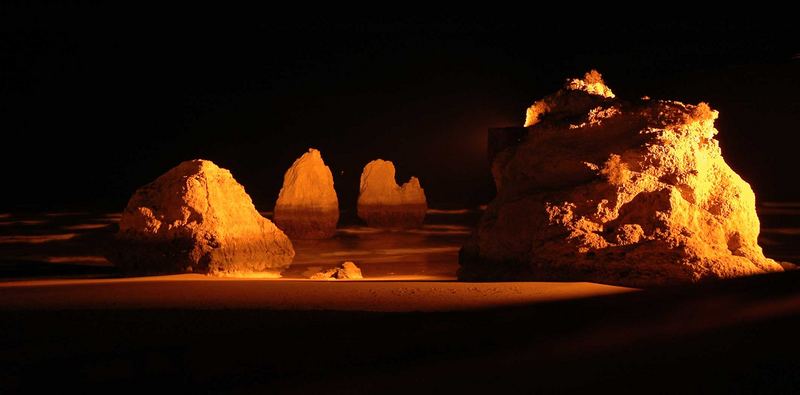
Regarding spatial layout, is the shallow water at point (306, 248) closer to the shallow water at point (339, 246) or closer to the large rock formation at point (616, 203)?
the shallow water at point (339, 246)

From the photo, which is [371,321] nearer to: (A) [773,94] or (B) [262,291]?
(B) [262,291]

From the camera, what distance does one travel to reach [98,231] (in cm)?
2514

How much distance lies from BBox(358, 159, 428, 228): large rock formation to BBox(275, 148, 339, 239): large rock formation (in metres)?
3.45

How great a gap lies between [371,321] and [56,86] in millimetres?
55091

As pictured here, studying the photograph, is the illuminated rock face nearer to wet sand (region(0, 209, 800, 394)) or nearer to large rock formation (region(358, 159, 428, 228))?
wet sand (region(0, 209, 800, 394))

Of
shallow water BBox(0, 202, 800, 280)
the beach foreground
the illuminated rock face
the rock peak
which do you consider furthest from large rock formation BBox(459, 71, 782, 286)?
the illuminated rock face

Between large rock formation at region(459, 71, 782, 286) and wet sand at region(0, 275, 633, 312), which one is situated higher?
large rock formation at region(459, 71, 782, 286)

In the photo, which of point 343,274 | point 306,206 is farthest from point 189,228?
point 306,206

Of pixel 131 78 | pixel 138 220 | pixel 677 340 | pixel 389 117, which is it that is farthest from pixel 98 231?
pixel 389 117

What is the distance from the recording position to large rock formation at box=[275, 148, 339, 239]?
23.1 meters

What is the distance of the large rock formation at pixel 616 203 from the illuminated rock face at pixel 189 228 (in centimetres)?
493

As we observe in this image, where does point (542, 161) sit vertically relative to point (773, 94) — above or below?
below

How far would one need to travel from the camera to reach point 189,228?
43.4ft

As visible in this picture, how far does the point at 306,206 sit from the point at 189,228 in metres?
10.0
